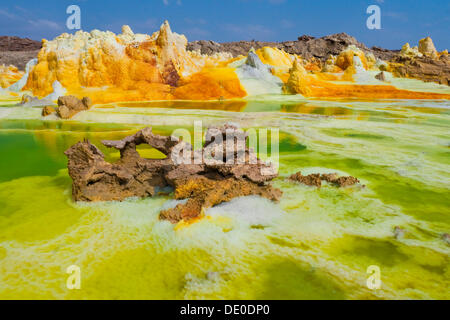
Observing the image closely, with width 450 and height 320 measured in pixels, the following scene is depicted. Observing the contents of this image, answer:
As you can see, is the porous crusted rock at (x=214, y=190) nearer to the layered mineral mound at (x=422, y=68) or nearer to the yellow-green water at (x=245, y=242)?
the yellow-green water at (x=245, y=242)

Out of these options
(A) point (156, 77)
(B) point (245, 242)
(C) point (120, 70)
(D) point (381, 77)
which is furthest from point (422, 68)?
(B) point (245, 242)

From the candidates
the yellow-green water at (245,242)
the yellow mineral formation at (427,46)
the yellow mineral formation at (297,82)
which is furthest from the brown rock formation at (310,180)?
the yellow mineral formation at (427,46)

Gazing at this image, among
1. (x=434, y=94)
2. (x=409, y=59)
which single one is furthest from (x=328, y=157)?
(x=409, y=59)

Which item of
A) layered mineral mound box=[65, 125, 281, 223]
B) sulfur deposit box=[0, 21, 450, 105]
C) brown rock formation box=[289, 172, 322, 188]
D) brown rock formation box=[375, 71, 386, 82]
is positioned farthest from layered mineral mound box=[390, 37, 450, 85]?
layered mineral mound box=[65, 125, 281, 223]

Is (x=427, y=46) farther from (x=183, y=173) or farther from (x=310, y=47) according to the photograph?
(x=183, y=173)
